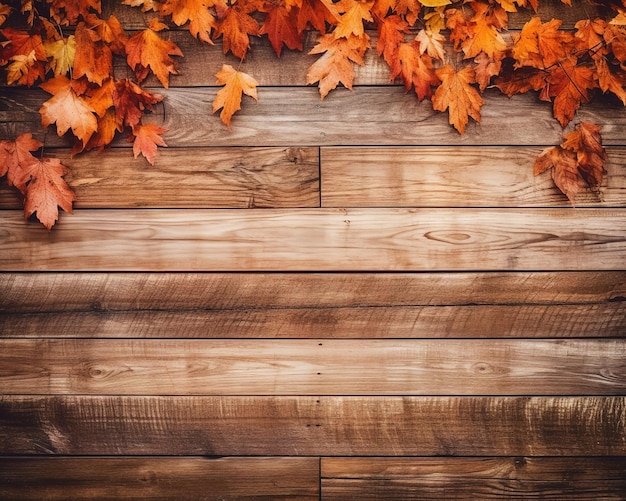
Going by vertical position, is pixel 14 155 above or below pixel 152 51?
below

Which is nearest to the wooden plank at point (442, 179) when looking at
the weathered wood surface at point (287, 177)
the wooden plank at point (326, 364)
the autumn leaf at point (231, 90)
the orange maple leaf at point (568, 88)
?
the weathered wood surface at point (287, 177)

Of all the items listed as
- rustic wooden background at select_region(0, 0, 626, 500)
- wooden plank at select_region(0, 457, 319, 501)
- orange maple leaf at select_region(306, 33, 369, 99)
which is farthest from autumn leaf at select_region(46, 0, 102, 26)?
wooden plank at select_region(0, 457, 319, 501)

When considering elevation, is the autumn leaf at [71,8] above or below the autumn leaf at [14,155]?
above

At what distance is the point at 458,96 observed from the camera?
1200mm

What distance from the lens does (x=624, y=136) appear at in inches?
48.7

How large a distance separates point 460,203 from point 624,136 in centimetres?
49

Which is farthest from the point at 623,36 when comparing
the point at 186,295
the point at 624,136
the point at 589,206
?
the point at 186,295

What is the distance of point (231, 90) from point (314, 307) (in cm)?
63

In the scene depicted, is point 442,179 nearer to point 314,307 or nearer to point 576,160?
point 576,160

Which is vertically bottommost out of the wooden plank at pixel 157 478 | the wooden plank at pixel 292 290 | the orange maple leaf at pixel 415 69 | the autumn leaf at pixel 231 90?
the wooden plank at pixel 157 478

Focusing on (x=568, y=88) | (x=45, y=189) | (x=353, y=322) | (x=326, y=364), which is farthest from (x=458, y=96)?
(x=45, y=189)

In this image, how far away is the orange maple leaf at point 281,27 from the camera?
1161 mm

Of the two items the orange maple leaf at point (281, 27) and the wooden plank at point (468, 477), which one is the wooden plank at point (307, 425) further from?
the orange maple leaf at point (281, 27)

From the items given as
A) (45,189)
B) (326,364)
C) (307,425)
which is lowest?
(307,425)
